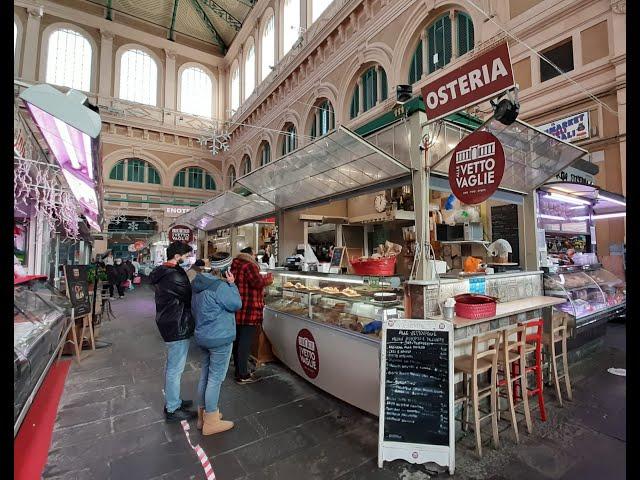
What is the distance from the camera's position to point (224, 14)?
2281 centimetres

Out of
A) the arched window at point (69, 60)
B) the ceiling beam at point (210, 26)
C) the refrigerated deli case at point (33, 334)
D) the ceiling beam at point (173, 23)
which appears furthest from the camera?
the ceiling beam at point (210, 26)

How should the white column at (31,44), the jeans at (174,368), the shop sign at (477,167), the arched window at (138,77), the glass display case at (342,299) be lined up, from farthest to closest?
the arched window at (138,77), the white column at (31,44), the glass display case at (342,299), the jeans at (174,368), the shop sign at (477,167)

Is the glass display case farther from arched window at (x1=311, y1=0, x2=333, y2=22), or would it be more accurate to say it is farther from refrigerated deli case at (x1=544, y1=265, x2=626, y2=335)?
arched window at (x1=311, y1=0, x2=333, y2=22)

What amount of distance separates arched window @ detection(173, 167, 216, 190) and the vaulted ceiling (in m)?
10.9

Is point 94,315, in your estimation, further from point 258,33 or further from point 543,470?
point 258,33

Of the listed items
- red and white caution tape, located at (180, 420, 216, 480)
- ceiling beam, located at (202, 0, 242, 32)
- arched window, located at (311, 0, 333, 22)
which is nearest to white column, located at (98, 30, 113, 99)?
ceiling beam, located at (202, 0, 242, 32)

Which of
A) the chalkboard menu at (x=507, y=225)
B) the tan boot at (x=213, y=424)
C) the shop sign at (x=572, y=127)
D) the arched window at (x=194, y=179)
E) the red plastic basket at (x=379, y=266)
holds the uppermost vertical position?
the arched window at (x=194, y=179)

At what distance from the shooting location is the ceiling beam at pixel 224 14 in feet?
73.9

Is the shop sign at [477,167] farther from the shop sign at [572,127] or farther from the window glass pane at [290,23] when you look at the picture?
the window glass pane at [290,23]

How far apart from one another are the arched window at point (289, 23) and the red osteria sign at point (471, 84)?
15049 mm

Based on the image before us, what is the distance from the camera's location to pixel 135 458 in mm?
2816

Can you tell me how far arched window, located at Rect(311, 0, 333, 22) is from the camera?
14000 millimetres

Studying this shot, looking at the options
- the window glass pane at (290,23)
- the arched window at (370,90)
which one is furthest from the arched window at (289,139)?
the window glass pane at (290,23)

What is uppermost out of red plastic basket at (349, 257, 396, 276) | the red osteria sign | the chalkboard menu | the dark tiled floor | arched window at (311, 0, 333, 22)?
arched window at (311, 0, 333, 22)
